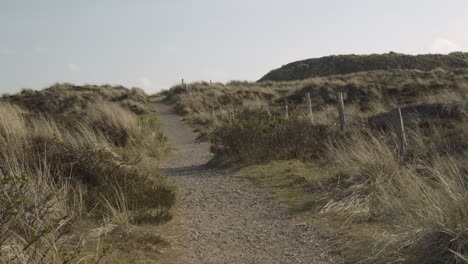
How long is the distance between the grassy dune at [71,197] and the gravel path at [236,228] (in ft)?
1.37

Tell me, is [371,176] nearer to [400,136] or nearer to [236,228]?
[400,136]

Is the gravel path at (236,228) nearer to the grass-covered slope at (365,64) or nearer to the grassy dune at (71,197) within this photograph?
the grassy dune at (71,197)

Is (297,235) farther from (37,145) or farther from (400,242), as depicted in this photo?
(37,145)

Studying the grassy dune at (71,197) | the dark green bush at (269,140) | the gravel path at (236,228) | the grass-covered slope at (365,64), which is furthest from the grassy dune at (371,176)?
the grass-covered slope at (365,64)

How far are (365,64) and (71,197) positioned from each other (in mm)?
70662

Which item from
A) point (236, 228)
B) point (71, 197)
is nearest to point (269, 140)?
point (236, 228)

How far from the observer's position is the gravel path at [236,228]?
5320 mm

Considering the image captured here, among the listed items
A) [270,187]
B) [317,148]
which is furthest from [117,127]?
[270,187]

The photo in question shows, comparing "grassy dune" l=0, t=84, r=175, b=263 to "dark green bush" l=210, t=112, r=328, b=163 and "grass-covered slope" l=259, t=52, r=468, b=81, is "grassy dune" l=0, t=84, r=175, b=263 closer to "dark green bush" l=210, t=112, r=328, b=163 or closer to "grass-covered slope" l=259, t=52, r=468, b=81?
"dark green bush" l=210, t=112, r=328, b=163

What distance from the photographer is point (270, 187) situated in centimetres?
877

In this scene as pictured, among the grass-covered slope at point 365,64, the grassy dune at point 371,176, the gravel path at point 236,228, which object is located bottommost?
the gravel path at point 236,228

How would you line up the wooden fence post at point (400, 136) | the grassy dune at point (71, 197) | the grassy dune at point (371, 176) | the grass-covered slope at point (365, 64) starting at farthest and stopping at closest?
the grass-covered slope at point (365, 64) < the wooden fence post at point (400, 136) < the grassy dune at point (371, 176) < the grassy dune at point (71, 197)

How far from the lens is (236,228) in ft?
20.9

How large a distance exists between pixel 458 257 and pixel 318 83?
115ft
